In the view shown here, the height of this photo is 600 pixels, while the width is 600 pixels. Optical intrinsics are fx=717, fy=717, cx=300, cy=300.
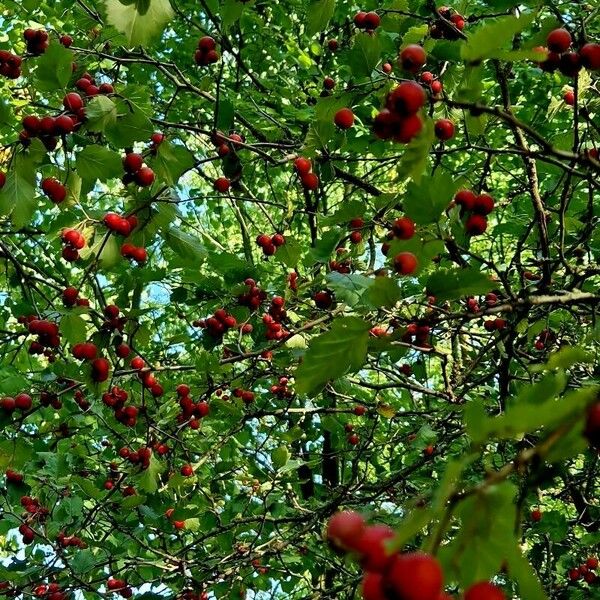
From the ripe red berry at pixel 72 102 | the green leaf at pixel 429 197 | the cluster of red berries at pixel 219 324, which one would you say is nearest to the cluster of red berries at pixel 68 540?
the cluster of red berries at pixel 219 324

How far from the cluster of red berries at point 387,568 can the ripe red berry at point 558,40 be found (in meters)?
1.87

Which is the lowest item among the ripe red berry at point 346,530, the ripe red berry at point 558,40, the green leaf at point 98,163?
the ripe red berry at point 346,530

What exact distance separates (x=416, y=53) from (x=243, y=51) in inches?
249

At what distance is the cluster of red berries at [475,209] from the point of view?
2.57m

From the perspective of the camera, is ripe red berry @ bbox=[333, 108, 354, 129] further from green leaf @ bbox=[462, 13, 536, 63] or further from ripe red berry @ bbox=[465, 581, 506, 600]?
ripe red berry @ bbox=[465, 581, 506, 600]

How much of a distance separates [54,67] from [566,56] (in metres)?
1.75

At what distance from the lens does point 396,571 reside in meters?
0.83

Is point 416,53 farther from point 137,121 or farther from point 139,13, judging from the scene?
point 137,121

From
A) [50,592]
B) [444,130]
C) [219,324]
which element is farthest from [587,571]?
[50,592]

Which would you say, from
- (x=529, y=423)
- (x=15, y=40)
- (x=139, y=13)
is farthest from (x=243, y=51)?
(x=529, y=423)

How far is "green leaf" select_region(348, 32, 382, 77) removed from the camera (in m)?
3.02

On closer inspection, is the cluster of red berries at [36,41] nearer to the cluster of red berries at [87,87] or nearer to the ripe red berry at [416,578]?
the cluster of red berries at [87,87]

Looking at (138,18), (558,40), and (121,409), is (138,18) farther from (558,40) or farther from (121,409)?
(121,409)

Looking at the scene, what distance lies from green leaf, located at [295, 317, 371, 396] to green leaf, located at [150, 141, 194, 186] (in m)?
1.38
